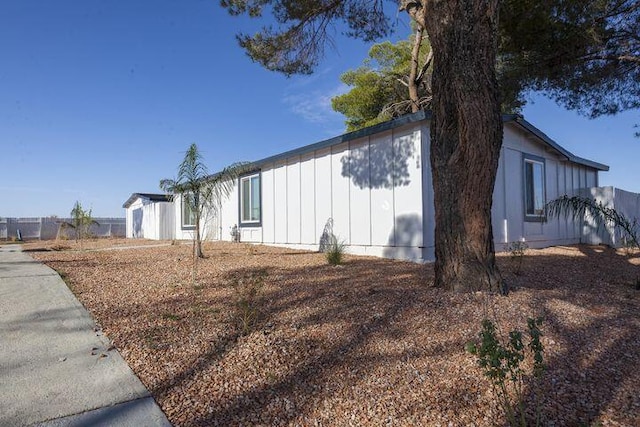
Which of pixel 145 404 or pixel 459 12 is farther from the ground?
pixel 459 12

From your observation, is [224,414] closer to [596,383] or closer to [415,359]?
[415,359]

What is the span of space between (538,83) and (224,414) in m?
9.45

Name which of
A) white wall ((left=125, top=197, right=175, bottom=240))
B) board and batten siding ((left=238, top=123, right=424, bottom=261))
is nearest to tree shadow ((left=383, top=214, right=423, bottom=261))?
board and batten siding ((left=238, top=123, right=424, bottom=261))

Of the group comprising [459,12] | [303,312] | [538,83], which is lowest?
[303,312]

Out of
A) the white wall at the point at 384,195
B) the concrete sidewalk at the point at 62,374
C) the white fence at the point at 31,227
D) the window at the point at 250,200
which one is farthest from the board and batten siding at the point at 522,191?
the white fence at the point at 31,227

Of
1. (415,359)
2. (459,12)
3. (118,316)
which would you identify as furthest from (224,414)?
(459,12)

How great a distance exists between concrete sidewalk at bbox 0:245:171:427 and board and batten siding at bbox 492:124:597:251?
814 cm

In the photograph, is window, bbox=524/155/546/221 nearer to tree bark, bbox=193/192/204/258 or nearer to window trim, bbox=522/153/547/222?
window trim, bbox=522/153/547/222

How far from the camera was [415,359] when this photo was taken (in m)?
2.93

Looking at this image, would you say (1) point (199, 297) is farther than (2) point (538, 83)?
No

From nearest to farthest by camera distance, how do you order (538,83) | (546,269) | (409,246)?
1. (546,269)
2. (409,246)
3. (538,83)

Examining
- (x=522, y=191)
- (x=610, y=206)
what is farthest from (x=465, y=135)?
(x=610, y=206)

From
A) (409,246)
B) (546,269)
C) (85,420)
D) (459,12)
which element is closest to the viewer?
(85,420)

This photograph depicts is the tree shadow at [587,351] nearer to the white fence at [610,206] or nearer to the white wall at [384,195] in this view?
the white wall at [384,195]
